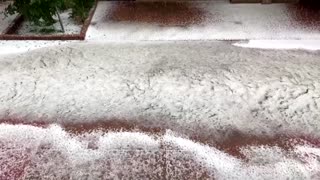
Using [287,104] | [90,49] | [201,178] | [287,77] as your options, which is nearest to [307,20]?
[287,77]

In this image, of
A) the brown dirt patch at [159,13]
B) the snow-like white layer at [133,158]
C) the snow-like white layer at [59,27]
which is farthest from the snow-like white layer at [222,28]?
the snow-like white layer at [133,158]

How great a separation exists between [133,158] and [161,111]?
73 centimetres

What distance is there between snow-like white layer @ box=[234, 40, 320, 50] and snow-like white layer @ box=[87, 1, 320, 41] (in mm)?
143

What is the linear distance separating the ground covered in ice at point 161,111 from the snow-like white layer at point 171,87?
0.01 meters

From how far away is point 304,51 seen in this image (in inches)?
183

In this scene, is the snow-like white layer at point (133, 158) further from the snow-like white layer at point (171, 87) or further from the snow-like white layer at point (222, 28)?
the snow-like white layer at point (222, 28)

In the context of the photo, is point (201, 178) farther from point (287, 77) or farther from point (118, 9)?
point (118, 9)

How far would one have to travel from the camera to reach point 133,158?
313 centimetres

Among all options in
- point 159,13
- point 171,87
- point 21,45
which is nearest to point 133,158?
point 171,87

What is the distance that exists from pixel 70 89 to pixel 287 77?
249 centimetres

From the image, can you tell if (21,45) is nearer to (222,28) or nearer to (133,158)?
(133,158)

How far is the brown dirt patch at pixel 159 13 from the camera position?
561cm

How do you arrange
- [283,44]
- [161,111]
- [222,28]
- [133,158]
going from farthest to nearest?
[222,28] → [283,44] → [161,111] → [133,158]

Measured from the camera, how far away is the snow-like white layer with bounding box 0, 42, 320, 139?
11.8ft
